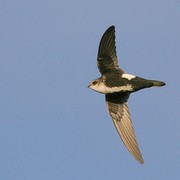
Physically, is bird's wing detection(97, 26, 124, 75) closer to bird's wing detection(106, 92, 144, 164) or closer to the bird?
the bird

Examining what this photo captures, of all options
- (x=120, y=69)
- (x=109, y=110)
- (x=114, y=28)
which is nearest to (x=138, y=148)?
(x=109, y=110)

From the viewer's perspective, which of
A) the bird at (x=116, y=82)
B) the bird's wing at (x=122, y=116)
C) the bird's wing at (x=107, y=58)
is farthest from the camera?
the bird's wing at (x=122, y=116)

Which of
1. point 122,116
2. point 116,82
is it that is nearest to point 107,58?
point 116,82

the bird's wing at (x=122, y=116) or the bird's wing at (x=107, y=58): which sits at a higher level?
the bird's wing at (x=107, y=58)

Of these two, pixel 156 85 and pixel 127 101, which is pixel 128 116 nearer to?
pixel 127 101

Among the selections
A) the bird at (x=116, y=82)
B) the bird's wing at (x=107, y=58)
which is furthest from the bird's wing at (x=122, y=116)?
the bird's wing at (x=107, y=58)

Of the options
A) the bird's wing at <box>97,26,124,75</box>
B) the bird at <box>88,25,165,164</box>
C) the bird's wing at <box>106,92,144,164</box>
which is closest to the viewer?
the bird at <box>88,25,165,164</box>

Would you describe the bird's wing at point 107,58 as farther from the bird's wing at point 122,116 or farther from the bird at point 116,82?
the bird's wing at point 122,116

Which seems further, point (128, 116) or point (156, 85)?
point (128, 116)

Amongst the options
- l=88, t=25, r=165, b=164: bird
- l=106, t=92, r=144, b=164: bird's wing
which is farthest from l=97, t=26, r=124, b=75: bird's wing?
l=106, t=92, r=144, b=164: bird's wing
